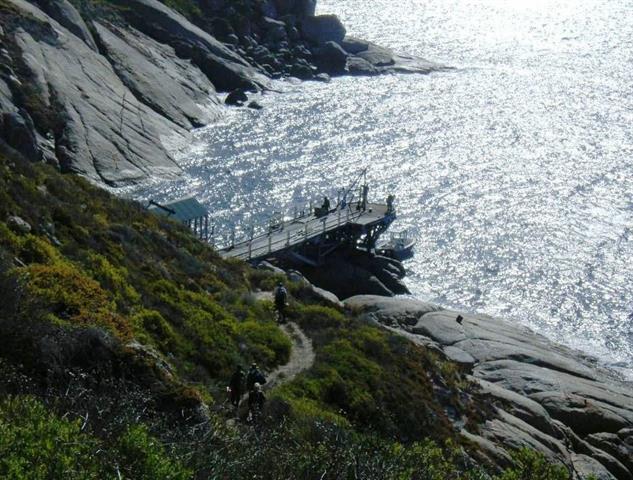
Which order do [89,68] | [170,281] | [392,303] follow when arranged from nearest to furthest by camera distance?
[170,281] < [392,303] < [89,68]

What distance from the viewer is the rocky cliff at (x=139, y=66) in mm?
67312

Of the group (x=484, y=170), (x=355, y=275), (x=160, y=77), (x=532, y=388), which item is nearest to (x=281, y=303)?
(x=532, y=388)

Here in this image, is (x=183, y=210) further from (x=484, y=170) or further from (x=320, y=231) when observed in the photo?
(x=484, y=170)

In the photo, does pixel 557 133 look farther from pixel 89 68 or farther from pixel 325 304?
pixel 325 304

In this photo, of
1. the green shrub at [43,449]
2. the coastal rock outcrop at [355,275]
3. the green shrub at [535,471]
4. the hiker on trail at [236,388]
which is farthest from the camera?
the coastal rock outcrop at [355,275]

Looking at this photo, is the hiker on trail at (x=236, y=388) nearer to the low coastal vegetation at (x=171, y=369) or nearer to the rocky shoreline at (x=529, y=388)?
the low coastal vegetation at (x=171, y=369)

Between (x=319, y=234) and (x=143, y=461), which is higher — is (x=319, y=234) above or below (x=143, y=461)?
below

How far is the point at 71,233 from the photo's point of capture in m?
30.4

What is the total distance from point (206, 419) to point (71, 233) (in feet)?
43.9

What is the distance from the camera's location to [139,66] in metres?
89.6

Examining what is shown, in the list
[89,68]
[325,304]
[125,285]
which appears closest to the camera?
[125,285]

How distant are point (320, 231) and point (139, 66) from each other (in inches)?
1505

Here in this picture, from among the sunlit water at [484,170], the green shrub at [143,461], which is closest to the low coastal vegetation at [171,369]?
the green shrub at [143,461]

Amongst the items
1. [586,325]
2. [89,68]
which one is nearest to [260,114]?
[89,68]
